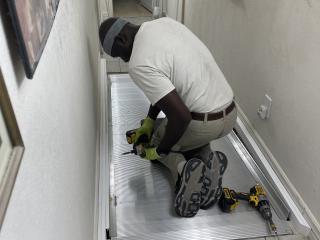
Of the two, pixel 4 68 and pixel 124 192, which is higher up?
pixel 4 68

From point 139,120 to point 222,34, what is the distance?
2.97ft

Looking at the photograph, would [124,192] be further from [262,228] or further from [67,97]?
[67,97]

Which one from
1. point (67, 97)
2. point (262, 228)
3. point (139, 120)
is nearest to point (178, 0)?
point (139, 120)

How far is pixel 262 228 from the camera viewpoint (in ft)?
5.54

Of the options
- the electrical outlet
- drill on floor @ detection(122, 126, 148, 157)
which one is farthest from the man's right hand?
the electrical outlet

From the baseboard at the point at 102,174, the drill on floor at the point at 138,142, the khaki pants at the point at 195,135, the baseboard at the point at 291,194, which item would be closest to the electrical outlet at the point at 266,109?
the baseboard at the point at 291,194

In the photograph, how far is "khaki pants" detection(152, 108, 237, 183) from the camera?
65.5 inches

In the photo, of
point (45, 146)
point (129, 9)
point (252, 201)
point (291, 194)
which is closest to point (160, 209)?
point (252, 201)

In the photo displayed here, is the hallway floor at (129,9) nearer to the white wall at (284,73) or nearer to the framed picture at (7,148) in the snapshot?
the white wall at (284,73)

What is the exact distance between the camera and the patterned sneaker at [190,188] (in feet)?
5.24

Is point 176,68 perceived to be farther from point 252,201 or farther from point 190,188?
point 252,201

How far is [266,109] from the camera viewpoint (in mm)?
1954

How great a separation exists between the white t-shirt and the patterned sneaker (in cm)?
27

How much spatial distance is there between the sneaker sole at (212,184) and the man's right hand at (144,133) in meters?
0.45
